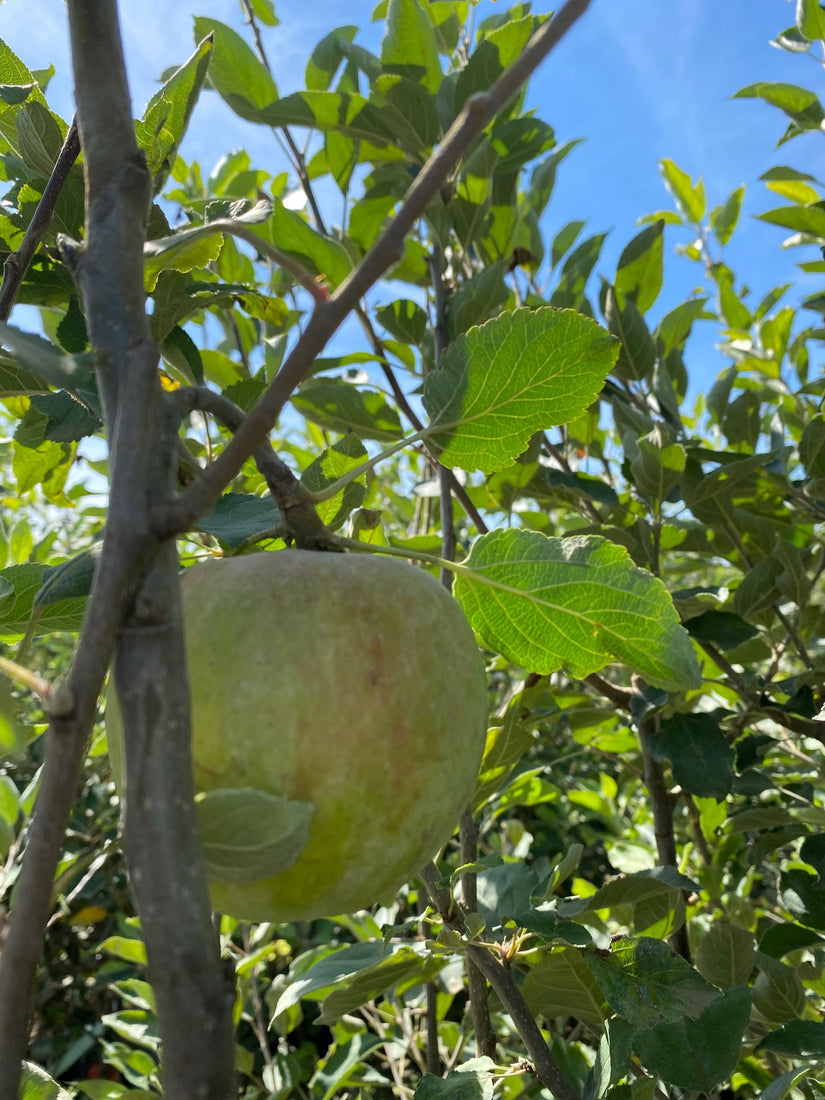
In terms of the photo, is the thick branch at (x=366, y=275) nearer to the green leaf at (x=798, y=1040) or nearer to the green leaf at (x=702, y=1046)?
the green leaf at (x=702, y=1046)

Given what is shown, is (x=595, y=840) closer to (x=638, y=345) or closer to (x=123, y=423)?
(x=638, y=345)

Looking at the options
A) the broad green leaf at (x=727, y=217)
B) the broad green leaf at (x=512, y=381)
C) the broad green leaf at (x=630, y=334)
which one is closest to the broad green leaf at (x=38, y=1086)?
the broad green leaf at (x=512, y=381)

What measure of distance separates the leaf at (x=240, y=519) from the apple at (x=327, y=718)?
6cm

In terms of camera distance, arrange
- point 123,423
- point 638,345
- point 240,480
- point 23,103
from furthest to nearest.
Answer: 1. point 638,345
2. point 240,480
3. point 23,103
4. point 123,423

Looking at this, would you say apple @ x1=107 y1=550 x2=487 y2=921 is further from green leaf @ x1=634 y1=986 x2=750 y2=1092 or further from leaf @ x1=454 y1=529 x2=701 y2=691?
green leaf @ x1=634 y1=986 x2=750 y2=1092

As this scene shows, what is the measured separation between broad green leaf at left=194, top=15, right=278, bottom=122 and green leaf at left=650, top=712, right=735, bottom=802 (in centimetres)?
120

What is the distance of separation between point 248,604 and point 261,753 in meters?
0.10

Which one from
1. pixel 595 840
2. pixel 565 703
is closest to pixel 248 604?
pixel 565 703

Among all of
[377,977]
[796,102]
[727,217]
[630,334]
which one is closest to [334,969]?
[377,977]

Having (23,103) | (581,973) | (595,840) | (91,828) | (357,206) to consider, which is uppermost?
(357,206)

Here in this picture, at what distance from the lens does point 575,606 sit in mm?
703

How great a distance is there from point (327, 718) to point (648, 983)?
0.56 m

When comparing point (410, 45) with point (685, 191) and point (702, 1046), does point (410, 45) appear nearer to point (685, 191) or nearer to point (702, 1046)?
point (685, 191)

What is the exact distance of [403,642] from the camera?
1.88ft
